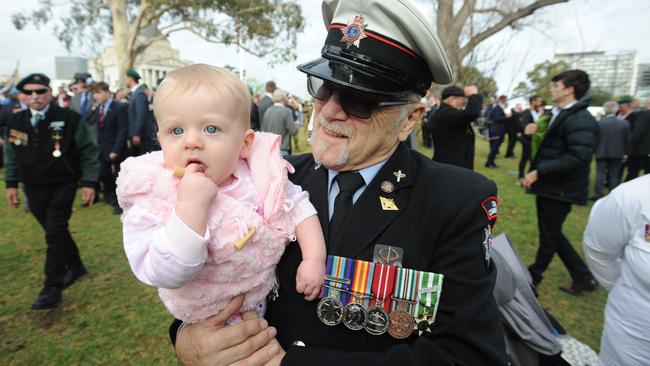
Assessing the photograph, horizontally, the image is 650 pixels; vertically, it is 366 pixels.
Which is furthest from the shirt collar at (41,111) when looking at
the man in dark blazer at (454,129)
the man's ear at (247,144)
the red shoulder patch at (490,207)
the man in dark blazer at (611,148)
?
the man in dark blazer at (611,148)

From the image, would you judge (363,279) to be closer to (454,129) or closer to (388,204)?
(388,204)

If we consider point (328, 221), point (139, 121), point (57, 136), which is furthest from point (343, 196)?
point (139, 121)

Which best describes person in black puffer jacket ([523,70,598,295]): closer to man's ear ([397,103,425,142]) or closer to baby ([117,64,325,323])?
man's ear ([397,103,425,142])

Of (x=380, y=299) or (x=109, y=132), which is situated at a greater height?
(x=109, y=132)

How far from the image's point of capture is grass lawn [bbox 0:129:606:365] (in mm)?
3431

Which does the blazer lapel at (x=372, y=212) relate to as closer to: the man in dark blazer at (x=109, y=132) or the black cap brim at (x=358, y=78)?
the black cap brim at (x=358, y=78)

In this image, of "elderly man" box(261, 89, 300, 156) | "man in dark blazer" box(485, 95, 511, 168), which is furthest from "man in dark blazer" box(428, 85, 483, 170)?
"man in dark blazer" box(485, 95, 511, 168)

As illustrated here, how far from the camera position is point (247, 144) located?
1.54m

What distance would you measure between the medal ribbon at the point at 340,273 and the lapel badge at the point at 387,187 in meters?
0.31

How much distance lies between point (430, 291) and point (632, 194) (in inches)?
61.7

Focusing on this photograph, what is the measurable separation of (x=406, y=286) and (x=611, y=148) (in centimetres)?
991

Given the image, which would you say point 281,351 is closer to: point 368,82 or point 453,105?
point 368,82

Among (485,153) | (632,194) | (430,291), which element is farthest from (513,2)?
(430,291)

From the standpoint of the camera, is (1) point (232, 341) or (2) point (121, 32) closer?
(1) point (232, 341)
